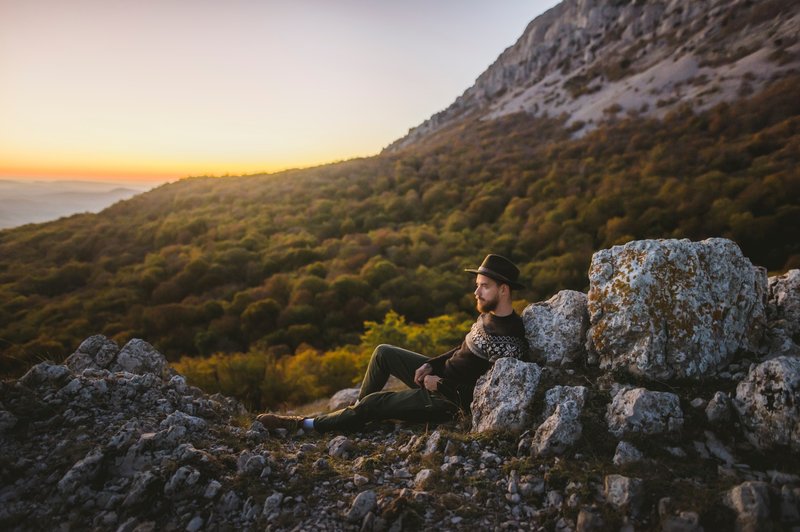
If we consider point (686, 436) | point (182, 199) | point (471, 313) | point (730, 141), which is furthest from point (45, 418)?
point (182, 199)

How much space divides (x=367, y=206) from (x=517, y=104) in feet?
115

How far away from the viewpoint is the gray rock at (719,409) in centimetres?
305

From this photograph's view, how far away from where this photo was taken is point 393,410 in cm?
427

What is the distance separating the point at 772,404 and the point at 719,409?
334 mm

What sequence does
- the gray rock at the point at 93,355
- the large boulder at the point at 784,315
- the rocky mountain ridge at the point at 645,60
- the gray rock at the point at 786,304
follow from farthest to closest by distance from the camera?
1. the rocky mountain ridge at the point at 645,60
2. the gray rock at the point at 93,355
3. the gray rock at the point at 786,304
4. the large boulder at the point at 784,315

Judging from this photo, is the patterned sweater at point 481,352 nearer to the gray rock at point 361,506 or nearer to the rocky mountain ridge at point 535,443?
the rocky mountain ridge at point 535,443

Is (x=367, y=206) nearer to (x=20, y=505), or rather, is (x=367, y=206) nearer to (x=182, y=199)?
(x=182, y=199)

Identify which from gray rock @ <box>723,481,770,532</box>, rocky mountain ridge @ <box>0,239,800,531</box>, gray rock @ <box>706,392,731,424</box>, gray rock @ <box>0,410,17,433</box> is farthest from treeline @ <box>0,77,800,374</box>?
→ gray rock @ <box>723,481,770,532</box>

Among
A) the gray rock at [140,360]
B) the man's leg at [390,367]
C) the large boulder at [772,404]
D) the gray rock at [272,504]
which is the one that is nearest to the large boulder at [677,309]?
the large boulder at [772,404]

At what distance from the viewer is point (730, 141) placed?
70.6ft

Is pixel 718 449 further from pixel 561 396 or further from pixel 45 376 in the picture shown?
pixel 45 376

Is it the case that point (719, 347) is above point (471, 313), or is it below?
above

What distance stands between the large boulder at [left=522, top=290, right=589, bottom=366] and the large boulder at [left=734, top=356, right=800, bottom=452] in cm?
136

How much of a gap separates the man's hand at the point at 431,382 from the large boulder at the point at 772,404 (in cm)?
250
